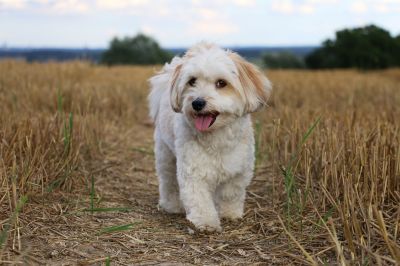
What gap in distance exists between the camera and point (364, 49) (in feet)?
78.4

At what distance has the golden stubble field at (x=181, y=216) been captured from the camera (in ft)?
11.9

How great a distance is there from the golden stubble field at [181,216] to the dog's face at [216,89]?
522 millimetres

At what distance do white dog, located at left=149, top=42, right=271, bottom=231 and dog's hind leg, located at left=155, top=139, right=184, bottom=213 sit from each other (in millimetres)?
463

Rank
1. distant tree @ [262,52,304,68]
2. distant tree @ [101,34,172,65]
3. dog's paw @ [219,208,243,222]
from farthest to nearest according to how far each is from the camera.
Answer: distant tree @ [262,52,304,68] → distant tree @ [101,34,172,65] → dog's paw @ [219,208,243,222]

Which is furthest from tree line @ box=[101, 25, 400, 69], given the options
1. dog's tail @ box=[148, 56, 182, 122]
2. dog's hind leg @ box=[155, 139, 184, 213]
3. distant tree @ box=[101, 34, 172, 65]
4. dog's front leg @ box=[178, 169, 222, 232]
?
dog's front leg @ box=[178, 169, 222, 232]

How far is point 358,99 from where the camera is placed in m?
11.0

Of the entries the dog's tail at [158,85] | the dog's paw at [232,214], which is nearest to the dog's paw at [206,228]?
the dog's paw at [232,214]

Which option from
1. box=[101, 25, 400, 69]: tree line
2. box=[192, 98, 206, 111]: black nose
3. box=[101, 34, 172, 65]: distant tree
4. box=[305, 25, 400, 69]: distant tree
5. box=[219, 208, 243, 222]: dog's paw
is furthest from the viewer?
box=[101, 34, 172, 65]: distant tree

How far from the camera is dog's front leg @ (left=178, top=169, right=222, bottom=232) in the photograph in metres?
4.23

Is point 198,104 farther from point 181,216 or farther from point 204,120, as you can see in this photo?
point 181,216

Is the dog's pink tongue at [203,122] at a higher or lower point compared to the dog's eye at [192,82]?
lower

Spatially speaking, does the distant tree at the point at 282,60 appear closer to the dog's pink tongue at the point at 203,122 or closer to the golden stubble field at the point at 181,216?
the golden stubble field at the point at 181,216

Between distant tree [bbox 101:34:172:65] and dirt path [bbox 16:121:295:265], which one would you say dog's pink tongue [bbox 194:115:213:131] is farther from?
distant tree [bbox 101:34:172:65]

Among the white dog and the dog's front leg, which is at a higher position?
the white dog
